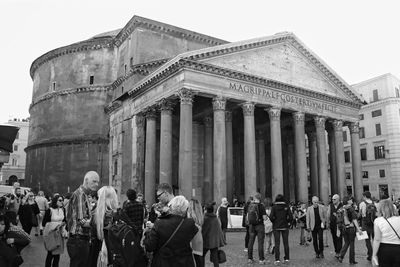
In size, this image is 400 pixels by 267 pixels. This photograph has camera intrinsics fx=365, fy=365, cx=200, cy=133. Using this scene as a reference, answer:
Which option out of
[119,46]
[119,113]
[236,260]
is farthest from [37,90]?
[236,260]

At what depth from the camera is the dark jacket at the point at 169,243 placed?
12.3 ft

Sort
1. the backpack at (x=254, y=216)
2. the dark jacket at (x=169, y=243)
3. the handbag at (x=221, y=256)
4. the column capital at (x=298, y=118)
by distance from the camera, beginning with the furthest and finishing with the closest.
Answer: the column capital at (x=298, y=118), the backpack at (x=254, y=216), the handbag at (x=221, y=256), the dark jacket at (x=169, y=243)

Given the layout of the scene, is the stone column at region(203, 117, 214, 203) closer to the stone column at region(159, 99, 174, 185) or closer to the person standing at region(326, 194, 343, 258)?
the stone column at region(159, 99, 174, 185)

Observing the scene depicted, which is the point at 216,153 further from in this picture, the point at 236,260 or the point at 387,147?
the point at 387,147

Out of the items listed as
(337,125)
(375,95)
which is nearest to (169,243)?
(337,125)

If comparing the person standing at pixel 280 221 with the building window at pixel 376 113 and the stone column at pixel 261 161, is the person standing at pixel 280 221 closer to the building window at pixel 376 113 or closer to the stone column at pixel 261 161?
the stone column at pixel 261 161

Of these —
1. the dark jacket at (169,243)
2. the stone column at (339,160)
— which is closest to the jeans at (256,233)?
the dark jacket at (169,243)

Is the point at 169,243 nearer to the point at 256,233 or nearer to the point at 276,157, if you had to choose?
the point at 256,233

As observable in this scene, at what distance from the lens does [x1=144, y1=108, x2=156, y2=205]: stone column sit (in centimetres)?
2128

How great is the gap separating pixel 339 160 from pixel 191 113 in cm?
1202

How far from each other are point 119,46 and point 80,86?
5.29 meters

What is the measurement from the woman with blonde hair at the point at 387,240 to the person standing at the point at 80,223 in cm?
374

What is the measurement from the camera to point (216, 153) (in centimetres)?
1908

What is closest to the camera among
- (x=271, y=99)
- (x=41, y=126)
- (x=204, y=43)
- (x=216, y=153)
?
(x=216, y=153)
